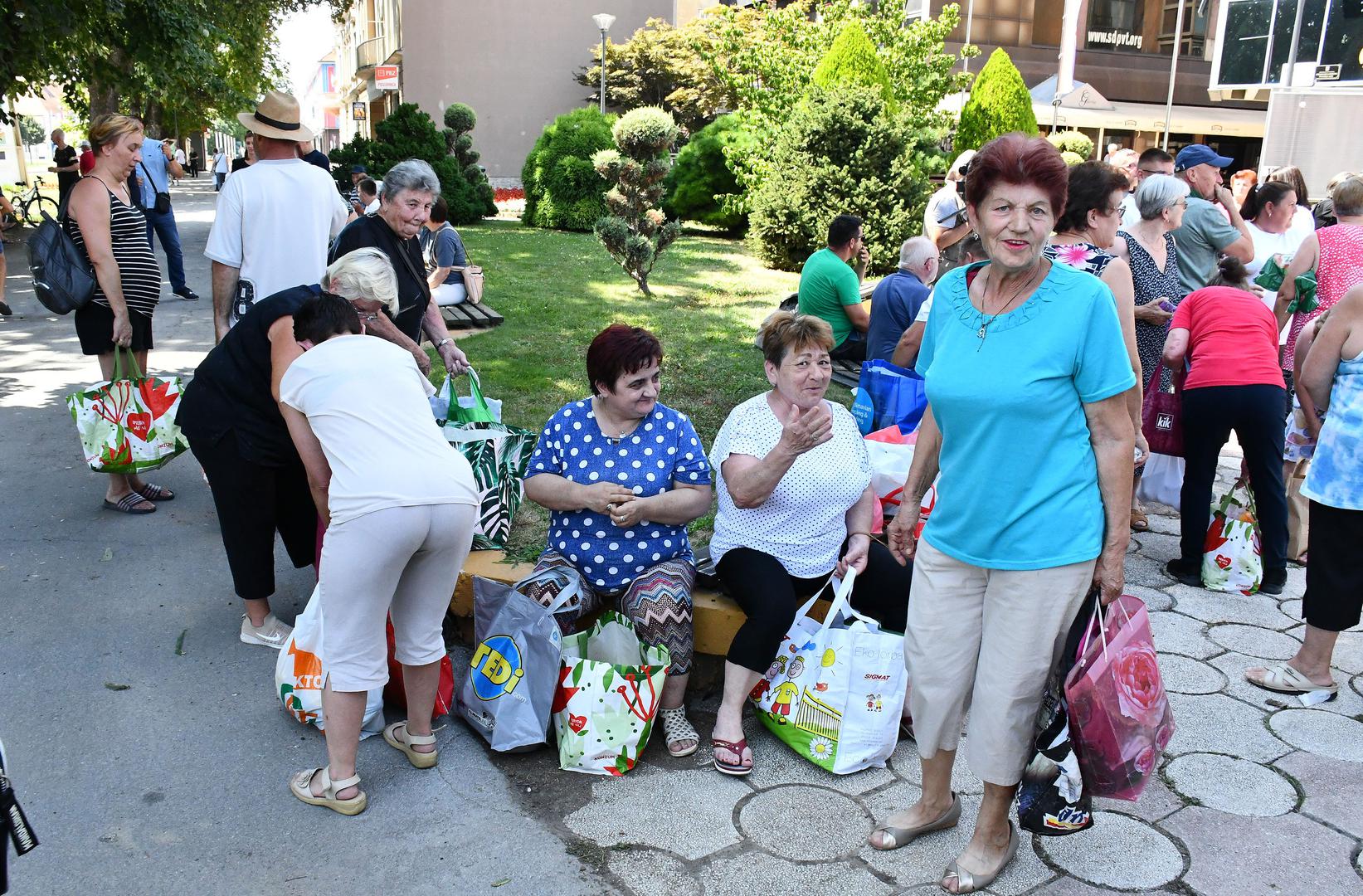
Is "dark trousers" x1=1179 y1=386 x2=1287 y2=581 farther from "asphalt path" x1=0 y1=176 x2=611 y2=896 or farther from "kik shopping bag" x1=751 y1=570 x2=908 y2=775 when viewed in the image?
"asphalt path" x1=0 y1=176 x2=611 y2=896

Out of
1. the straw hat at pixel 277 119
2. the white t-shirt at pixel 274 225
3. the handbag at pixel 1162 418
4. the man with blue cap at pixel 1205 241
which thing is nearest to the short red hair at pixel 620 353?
the white t-shirt at pixel 274 225

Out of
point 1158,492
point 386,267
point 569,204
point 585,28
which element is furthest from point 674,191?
point 585,28

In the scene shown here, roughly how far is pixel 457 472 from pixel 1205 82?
39.6m

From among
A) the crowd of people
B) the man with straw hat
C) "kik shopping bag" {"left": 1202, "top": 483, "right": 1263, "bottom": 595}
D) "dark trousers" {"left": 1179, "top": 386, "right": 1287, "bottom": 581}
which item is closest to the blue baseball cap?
the crowd of people

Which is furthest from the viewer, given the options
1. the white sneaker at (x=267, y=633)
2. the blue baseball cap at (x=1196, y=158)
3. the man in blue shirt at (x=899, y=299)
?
the blue baseball cap at (x=1196, y=158)

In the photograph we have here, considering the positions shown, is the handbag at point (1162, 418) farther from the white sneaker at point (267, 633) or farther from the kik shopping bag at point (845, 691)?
the white sneaker at point (267, 633)

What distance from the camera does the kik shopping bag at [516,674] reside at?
3357 millimetres

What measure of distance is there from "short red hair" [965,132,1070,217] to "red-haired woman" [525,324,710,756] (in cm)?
134

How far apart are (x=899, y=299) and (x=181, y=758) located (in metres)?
4.18

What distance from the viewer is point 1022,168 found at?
2527 mm

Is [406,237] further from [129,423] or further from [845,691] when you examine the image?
[845,691]

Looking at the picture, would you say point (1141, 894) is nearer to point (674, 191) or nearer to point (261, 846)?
point (261, 846)

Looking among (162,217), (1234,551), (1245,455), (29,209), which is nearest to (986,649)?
(1234,551)

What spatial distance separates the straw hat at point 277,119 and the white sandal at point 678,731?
313 cm
